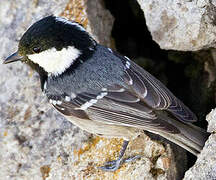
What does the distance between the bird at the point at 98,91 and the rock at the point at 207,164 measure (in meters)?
0.30

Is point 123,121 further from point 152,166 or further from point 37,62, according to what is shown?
point 37,62

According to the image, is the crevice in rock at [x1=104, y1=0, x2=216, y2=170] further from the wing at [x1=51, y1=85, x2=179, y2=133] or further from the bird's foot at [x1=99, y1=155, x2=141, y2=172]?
the wing at [x1=51, y1=85, x2=179, y2=133]

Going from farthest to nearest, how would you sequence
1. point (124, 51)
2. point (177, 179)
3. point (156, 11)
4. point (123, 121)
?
point (124, 51) → point (156, 11) → point (177, 179) → point (123, 121)

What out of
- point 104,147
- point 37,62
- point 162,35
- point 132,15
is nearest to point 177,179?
point 104,147

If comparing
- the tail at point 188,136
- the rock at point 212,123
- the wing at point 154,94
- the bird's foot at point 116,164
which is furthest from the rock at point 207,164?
the bird's foot at point 116,164

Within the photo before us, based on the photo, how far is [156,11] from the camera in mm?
4480

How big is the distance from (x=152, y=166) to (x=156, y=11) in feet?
5.39

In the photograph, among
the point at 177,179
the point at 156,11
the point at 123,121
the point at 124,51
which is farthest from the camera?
the point at 124,51

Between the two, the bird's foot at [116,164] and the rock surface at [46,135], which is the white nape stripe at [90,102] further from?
the bird's foot at [116,164]

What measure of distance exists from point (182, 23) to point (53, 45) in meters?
1.38

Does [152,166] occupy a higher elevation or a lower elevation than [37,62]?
lower

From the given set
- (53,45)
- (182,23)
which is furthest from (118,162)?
(182,23)

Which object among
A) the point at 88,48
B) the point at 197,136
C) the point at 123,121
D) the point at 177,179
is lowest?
the point at 177,179

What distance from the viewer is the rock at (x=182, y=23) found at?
4.24 metres
